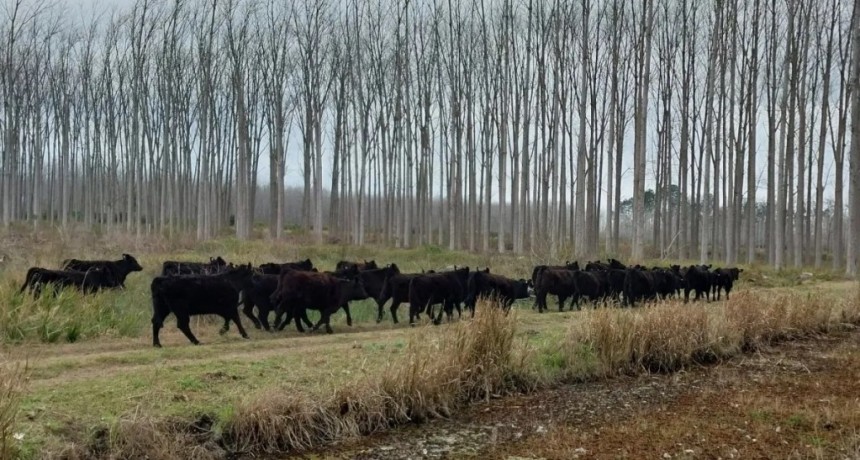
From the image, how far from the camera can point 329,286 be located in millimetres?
13383

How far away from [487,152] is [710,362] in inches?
1131

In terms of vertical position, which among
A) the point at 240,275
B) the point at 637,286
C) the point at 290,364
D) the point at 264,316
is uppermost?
the point at 240,275

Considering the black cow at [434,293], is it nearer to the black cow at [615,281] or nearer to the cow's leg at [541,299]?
the cow's leg at [541,299]

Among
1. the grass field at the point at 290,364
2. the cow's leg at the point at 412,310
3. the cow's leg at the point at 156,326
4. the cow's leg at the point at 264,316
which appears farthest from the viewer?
the cow's leg at the point at 412,310

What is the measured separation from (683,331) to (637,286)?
6070mm

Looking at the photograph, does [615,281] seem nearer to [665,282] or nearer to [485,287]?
[665,282]

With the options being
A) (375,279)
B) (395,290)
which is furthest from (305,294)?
(375,279)

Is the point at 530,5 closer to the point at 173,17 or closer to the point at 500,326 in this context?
the point at 173,17

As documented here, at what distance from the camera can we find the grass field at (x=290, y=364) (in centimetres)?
683

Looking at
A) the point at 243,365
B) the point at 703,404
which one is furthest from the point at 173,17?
the point at 703,404

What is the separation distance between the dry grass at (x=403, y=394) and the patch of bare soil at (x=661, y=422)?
10.2 inches

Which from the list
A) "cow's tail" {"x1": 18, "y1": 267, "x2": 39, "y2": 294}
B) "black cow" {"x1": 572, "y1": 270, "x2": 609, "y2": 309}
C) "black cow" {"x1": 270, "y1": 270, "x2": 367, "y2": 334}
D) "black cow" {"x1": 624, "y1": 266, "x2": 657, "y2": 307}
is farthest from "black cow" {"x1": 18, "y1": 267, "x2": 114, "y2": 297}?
"black cow" {"x1": 624, "y1": 266, "x2": 657, "y2": 307}

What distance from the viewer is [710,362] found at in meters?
12.0

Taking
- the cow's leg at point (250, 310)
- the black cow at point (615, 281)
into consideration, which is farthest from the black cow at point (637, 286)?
the cow's leg at point (250, 310)
